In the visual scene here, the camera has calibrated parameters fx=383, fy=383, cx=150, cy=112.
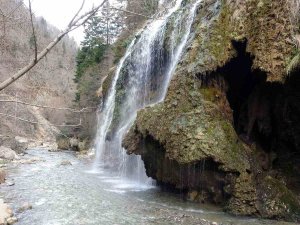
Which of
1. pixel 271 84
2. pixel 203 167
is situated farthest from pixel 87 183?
pixel 271 84

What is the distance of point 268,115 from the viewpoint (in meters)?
11.0

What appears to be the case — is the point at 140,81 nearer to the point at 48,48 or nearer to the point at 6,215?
the point at 6,215

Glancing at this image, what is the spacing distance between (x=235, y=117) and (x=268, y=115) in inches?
50.1

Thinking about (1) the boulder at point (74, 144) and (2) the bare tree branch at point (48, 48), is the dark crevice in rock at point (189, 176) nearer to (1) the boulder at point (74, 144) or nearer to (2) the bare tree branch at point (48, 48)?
(2) the bare tree branch at point (48, 48)

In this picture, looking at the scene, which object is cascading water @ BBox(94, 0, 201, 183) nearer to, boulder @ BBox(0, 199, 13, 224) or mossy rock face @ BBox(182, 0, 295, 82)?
mossy rock face @ BBox(182, 0, 295, 82)

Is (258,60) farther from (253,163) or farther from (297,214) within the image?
(297,214)

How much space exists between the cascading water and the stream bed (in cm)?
255

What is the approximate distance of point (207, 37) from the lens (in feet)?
36.8

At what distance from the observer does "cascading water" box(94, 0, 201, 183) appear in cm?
1516

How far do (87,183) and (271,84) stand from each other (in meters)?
7.54

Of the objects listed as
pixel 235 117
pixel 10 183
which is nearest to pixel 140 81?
pixel 235 117

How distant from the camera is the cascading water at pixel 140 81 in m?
15.2

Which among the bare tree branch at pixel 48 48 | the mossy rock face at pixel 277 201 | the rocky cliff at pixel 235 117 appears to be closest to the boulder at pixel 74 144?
the rocky cliff at pixel 235 117

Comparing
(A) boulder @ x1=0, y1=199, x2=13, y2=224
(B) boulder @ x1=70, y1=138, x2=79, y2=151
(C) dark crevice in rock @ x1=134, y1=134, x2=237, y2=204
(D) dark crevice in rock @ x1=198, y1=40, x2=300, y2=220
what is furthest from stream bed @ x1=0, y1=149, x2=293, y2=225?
(B) boulder @ x1=70, y1=138, x2=79, y2=151
